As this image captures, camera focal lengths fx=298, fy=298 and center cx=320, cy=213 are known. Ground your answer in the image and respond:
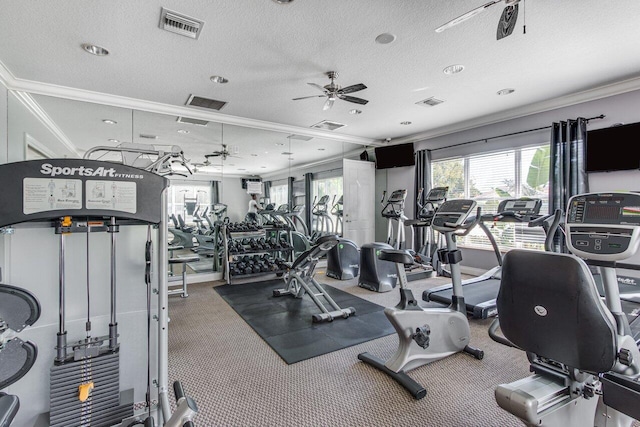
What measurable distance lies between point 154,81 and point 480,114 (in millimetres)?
5221

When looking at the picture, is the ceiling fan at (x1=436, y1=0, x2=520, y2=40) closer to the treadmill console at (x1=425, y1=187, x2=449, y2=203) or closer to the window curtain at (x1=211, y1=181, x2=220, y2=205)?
the treadmill console at (x1=425, y1=187, x2=449, y2=203)

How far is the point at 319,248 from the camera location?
11.4ft

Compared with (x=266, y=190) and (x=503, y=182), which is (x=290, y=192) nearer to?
(x=266, y=190)

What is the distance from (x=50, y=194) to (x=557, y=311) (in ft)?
7.79

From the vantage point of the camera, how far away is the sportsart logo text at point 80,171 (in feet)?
4.50

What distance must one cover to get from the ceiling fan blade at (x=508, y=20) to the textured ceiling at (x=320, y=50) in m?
0.60

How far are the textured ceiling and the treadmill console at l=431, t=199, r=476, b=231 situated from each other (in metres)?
1.63

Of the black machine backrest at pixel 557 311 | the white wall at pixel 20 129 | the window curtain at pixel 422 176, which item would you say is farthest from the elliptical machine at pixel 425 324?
the white wall at pixel 20 129

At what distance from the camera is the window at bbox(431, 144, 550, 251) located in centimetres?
487

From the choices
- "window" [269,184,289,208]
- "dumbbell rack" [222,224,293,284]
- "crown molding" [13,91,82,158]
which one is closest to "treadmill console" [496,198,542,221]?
"dumbbell rack" [222,224,293,284]

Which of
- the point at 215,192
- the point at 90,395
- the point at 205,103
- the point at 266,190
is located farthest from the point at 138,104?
the point at 90,395

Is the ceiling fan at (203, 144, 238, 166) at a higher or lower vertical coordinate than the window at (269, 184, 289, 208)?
higher

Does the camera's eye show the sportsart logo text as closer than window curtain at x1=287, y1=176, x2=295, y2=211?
Yes

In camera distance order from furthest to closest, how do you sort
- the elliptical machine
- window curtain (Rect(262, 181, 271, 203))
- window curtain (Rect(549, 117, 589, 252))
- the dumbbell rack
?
window curtain (Rect(262, 181, 271, 203))
the dumbbell rack
window curtain (Rect(549, 117, 589, 252))
the elliptical machine
